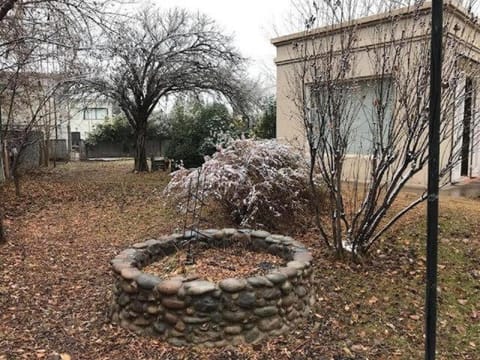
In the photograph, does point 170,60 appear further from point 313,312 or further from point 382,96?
point 313,312

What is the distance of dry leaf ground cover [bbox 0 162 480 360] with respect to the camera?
9.25 feet

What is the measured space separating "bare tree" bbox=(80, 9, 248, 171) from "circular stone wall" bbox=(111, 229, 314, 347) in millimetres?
9002

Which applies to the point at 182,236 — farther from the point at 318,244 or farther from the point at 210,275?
the point at 318,244

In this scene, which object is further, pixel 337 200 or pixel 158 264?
pixel 337 200

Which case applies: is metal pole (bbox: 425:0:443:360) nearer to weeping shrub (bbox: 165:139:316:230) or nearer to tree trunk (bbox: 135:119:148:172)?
weeping shrub (bbox: 165:139:316:230)

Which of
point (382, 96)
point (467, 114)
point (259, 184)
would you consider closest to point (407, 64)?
point (382, 96)

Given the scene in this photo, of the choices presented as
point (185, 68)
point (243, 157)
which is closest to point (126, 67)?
point (185, 68)

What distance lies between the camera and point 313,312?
331cm

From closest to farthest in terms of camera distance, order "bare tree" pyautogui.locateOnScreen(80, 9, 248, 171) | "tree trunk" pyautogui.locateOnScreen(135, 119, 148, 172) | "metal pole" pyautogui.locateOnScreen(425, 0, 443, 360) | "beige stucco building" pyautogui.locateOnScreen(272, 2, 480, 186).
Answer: "metal pole" pyautogui.locateOnScreen(425, 0, 443, 360), "beige stucco building" pyautogui.locateOnScreen(272, 2, 480, 186), "bare tree" pyautogui.locateOnScreen(80, 9, 248, 171), "tree trunk" pyautogui.locateOnScreen(135, 119, 148, 172)

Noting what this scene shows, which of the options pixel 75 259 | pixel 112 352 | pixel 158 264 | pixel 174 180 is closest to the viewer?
pixel 112 352

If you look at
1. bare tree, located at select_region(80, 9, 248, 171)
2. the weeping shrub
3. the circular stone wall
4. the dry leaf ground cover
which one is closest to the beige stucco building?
the weeping shrub

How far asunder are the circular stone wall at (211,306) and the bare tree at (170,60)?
29.5 ft

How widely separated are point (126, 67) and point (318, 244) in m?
8.68

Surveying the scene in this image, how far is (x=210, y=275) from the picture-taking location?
10.8ft
